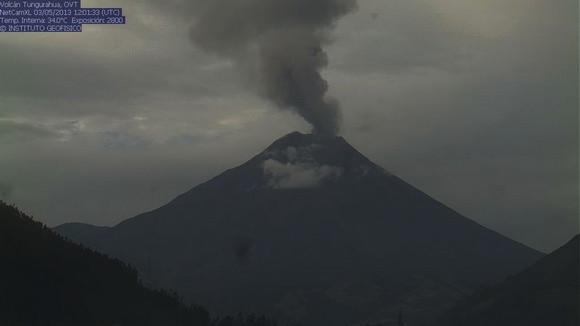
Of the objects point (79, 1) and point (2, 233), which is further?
point (2, 233)

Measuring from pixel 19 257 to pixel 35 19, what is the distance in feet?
389

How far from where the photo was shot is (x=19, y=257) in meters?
191

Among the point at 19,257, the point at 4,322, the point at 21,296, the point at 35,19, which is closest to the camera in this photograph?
the point at 35,19

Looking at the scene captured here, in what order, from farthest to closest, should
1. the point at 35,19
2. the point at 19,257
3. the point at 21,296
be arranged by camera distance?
1. the point at 19,257
2. the point at 21,296
3. the point at 35,19

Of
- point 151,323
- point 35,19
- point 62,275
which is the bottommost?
point 151,323

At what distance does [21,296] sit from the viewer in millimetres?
174750

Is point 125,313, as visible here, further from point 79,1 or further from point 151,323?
point 79,1

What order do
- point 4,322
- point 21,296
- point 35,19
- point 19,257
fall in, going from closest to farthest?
1. point 35,19
2. point 4,322
3. point 21,296
4. point 19,257

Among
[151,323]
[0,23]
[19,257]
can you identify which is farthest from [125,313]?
[0,23]

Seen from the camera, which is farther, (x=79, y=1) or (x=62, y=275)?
(x=62, y=275)

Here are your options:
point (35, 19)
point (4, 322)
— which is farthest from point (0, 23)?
point (4, 322)

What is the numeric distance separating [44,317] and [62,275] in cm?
2772

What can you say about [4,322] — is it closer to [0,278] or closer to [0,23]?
[0,278]

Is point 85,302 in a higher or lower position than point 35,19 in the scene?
lower
